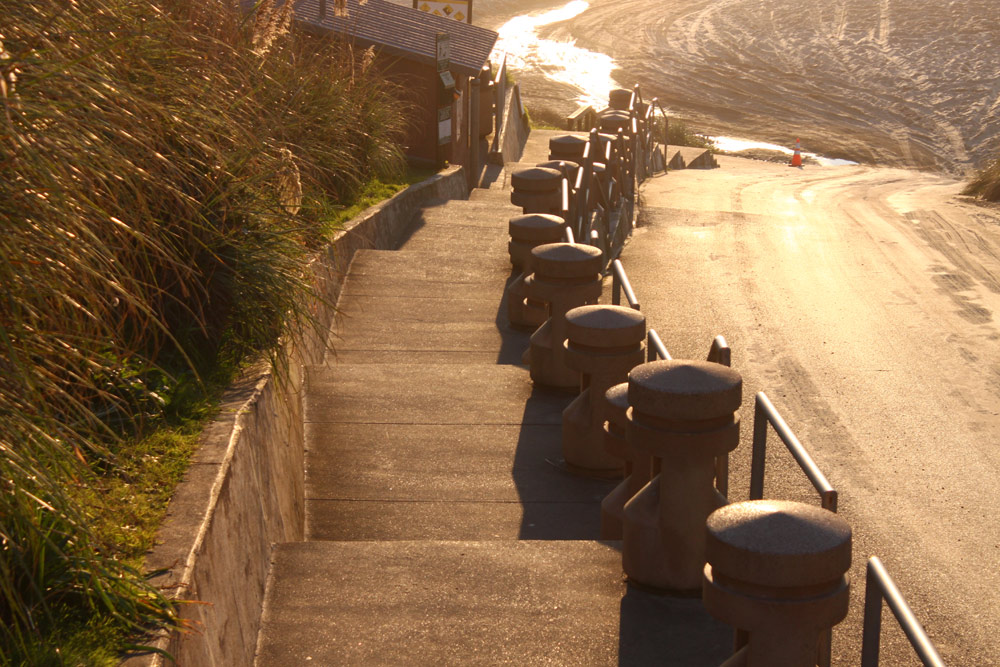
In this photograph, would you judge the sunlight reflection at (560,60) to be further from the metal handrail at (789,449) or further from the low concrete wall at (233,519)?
the metal handrail at (789,449)

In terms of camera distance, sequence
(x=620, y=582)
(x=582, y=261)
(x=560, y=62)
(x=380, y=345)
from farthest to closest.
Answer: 1. (x=560, y=62)
2. (x=380, y=345)
3. (x=582, y=261)
4. (x=620, y=582)

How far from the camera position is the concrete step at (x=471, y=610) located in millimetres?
4543

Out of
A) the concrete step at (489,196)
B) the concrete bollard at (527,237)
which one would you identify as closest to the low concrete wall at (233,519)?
the concrete bollard at (527,237)

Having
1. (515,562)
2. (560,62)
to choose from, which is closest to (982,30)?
(560,62)

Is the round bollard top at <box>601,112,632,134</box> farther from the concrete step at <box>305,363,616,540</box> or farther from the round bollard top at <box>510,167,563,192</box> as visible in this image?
the concrete step at <box>305,363,616,540</box>

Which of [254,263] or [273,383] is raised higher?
[254,263]

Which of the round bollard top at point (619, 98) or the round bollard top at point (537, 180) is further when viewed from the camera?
the round bollard top at point (619, 98)

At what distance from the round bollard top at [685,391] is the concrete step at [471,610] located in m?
0.79

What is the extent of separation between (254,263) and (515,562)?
6.09 ft

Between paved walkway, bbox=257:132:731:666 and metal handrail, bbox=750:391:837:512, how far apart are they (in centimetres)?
59

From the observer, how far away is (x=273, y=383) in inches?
234

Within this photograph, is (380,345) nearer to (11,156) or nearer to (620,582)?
(620,582)

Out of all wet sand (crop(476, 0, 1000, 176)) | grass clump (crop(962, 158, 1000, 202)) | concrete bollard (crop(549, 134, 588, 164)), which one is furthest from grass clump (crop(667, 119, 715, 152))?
concrete bollard (crop(549, 134, 588, 164))

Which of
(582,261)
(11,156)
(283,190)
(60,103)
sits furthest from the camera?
(582,261)
